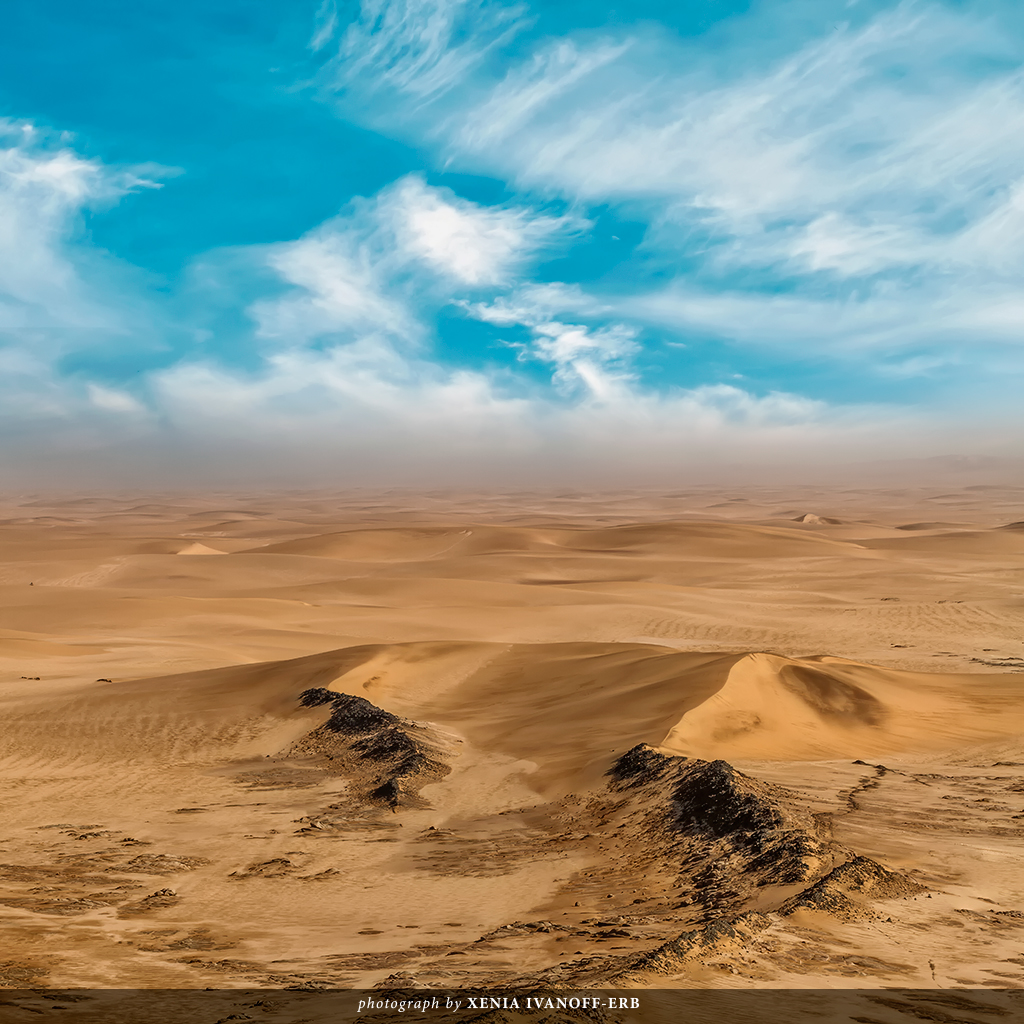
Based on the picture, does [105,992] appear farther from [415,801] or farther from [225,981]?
[415,801]

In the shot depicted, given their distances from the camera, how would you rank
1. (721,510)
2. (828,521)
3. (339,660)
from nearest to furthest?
(339,660) → (828,521) → (721,510)

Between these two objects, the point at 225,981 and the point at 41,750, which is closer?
the point at 225,981

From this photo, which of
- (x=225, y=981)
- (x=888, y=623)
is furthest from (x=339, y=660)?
(x=888, y=623)

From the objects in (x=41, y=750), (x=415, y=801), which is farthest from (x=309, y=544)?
(x=415, y=801)

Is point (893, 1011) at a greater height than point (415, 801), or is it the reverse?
point (893, 1011)

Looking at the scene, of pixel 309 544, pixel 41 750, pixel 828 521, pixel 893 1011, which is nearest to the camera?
pixel 893 1011

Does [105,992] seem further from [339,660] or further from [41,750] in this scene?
[339,660]
